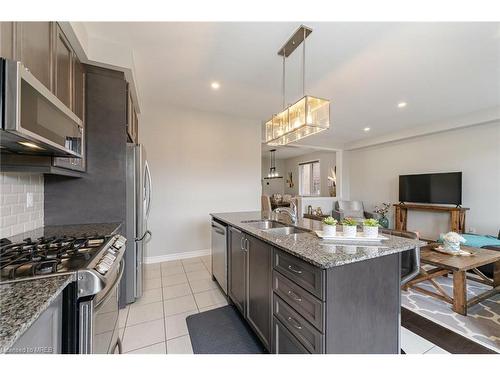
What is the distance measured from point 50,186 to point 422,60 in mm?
4093

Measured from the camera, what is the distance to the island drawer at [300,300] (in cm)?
108

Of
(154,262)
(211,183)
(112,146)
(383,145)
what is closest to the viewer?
(112,146)

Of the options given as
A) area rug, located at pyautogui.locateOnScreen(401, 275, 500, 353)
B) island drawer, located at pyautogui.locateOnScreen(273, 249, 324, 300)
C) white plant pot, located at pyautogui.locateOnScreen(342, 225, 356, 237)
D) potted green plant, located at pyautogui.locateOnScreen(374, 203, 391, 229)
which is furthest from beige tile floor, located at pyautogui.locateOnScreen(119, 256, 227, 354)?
potted green plant, located at pyautogui.locateOnScreen(374, 203, 391, 229)

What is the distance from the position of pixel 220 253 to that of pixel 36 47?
7.10ft

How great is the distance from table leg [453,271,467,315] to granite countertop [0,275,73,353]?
3145 mm

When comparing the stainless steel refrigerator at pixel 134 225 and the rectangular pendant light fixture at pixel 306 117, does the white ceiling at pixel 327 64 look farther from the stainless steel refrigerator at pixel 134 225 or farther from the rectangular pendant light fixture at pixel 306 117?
the stainless steel refrigerator at pixel 134 225

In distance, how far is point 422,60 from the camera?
2375mm

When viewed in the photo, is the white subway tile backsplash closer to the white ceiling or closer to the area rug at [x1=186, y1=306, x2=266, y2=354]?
the white ceiling

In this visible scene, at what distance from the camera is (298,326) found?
1.20 meters

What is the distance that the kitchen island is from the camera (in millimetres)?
1083

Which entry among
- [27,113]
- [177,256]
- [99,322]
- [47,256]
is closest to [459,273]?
[99,322]
